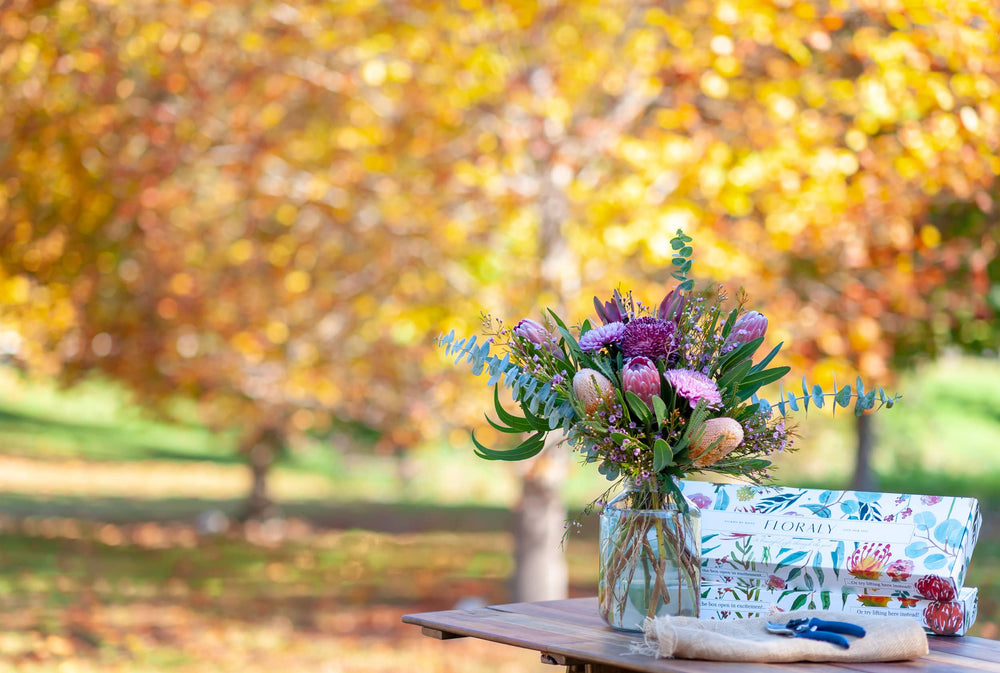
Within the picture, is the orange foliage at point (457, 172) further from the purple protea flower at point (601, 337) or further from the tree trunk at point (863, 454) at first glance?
the purple protea flower at point (601, 337)

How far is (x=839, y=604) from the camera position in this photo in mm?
2174

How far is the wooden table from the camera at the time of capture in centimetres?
186

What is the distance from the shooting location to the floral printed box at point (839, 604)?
215 cm

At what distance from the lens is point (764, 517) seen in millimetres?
2273

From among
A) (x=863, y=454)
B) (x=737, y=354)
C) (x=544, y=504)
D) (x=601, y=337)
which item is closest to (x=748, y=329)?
(x=737, y=354)

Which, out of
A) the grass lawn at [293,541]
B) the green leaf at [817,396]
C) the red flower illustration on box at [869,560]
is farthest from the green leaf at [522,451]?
the grass lawn at [293,541]

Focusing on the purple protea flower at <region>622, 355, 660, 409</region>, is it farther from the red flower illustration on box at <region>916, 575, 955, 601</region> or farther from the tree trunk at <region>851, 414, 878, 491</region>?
the tree trunk at <region>851, 414, 878, 491</region>

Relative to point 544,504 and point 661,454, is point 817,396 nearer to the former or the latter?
point 661,454

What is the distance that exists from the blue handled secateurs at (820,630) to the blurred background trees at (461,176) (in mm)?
2871

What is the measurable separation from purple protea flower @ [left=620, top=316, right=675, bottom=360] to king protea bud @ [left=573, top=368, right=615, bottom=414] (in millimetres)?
88

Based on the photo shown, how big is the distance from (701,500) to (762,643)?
47cm

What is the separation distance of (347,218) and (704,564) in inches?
162

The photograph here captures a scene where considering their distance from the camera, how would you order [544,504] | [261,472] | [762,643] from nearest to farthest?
[762,643] → [544,504] → [261,472]

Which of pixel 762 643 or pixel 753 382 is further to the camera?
pixel 753 382
